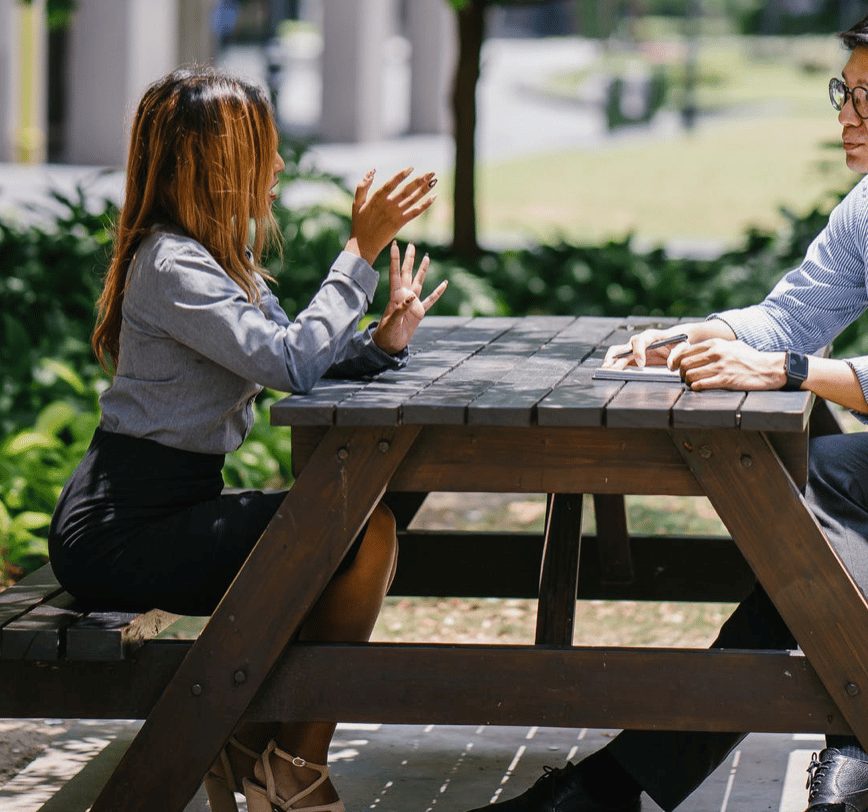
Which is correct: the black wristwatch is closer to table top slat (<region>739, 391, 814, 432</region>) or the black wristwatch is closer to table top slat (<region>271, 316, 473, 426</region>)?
table top slat (<region>739, 391, 814, 432</region>)

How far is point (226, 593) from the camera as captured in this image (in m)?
2.90

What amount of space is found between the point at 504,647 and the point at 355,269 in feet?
2.51

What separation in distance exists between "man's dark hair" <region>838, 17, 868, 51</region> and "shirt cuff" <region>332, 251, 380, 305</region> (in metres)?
1.16

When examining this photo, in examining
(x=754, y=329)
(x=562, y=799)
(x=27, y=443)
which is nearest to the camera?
(x=562, y=799)

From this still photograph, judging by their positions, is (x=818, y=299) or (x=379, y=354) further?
(x=818, y=299)

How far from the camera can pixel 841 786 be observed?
3.16 metres

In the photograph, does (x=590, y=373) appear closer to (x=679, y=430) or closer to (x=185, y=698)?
(x=679, y=430)

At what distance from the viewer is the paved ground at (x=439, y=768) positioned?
363cm

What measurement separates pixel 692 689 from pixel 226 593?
854 millimetres

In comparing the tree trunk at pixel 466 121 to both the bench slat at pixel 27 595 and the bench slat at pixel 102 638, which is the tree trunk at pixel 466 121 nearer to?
the bench slat at pixel 27 595

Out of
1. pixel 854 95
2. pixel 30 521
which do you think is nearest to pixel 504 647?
pixel 854 95

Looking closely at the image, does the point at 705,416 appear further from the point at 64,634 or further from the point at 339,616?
→ the point at 64,634

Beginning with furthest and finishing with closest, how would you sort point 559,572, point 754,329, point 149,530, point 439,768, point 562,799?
1. point 439,768
2. point 559,572
3. point 754,329
4. point 562,799
5. point 149,530

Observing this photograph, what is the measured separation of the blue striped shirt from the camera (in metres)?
3.58
